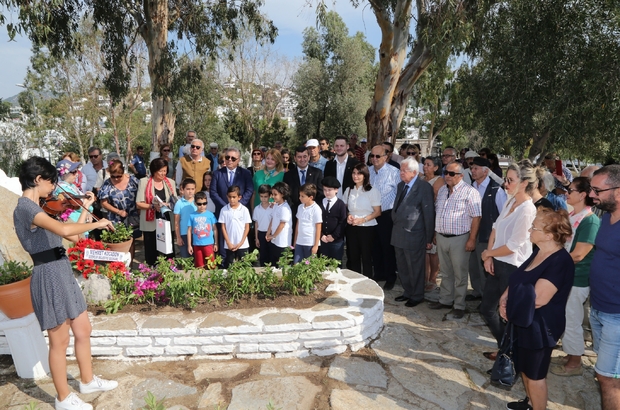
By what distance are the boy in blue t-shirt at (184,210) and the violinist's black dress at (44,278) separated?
9.01ft

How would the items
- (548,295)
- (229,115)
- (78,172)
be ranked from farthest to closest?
(229,115) → (78,172) → (548,295)

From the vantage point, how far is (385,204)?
614 centimetres

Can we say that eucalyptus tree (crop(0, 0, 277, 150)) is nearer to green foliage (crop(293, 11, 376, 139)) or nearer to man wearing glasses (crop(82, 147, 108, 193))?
man wearing glasses (crop(82, 147, 108, 193))

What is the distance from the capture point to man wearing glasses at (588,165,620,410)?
3.01 m

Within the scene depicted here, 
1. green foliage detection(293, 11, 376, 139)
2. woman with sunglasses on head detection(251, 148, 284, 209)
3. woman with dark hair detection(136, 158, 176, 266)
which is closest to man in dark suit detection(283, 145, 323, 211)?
Answer: woman with sunglasses on head detection(251, 148, 284, 209)

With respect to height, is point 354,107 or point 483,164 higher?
point 354,107

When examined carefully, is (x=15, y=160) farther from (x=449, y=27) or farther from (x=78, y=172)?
(x=449, y=27)

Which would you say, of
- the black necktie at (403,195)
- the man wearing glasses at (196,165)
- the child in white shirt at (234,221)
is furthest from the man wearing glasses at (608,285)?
the man wearing glasses at (196,165)

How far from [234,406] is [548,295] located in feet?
7.92

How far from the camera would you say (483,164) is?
557 centimetres

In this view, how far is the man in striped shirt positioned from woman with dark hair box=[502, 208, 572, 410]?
184cm

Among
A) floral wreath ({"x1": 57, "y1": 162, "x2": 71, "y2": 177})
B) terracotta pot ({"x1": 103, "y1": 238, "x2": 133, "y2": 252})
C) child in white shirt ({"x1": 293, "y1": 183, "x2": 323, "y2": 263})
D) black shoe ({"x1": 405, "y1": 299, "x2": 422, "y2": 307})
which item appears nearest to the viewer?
terracotta pot ({"x1": 103, "y1": 238, "x2": 133, "y2": 252})

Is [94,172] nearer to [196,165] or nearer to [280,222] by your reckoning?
[196,165]

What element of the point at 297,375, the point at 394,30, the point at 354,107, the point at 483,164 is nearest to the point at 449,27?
the point at 394,30
